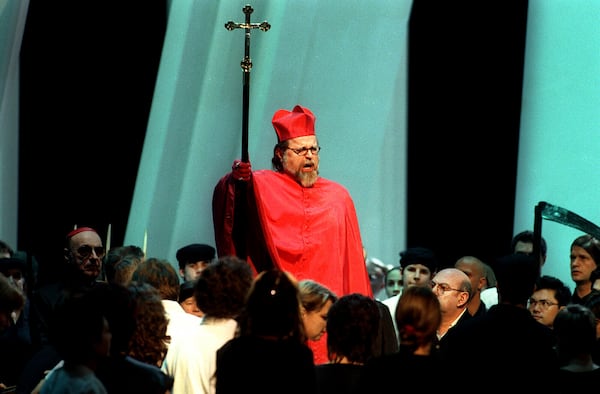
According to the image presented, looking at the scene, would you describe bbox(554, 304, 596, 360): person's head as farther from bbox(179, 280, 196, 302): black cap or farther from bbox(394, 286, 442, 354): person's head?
bbox(179, 280, 196, 302): black cap

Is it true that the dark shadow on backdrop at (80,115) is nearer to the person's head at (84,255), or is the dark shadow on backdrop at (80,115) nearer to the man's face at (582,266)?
the person's head at (84,255)

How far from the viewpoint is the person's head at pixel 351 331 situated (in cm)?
534

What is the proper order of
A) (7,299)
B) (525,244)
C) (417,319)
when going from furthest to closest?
1. (525,244)
2. (7,299)
3. (417,319)

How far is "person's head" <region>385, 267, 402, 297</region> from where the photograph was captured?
9.04 m

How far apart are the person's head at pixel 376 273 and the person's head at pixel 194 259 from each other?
2161 mm

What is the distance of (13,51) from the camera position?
1007 cm

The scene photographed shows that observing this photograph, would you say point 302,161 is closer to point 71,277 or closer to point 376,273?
point 71,277

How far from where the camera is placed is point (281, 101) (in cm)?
1016

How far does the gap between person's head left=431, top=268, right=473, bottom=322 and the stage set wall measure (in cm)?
240

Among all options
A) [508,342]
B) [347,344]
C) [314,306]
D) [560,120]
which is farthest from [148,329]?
[560,120]

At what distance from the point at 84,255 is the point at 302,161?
1471 mm

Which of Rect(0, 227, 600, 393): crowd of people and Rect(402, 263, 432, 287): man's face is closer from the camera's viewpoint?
Rect(0, 227, 600, 393): crowd of people

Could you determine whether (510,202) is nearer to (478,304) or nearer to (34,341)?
(478,304)

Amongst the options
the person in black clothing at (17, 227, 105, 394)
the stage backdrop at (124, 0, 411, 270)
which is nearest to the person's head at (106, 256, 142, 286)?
the person in black clothing at (17, 227, 105, 394)
